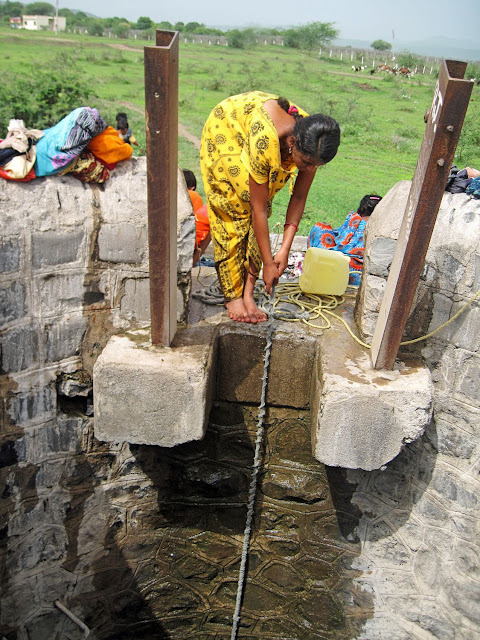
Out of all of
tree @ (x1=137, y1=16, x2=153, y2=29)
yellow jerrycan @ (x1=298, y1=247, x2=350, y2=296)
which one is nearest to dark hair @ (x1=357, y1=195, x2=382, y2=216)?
yellow jerrycan @ (x1=298, y1=247, x2=350, y2=296)

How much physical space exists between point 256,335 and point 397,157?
10731mm

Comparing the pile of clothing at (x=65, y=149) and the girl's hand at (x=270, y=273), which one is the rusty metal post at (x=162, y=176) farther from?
the girl's hand at (x=270, y=273)

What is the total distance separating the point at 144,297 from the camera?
3098mm

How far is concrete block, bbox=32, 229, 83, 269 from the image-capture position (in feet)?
9.21

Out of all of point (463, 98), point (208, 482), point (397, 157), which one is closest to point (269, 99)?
point (463, 98)

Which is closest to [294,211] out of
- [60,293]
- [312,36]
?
[60,293]

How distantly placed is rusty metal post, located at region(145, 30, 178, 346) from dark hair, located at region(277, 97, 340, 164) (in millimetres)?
589

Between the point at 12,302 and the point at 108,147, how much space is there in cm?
90

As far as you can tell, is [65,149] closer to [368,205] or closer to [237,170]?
[237,170]

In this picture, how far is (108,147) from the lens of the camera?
111 inches

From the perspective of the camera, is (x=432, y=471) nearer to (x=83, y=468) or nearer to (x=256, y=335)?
(x=256, y=335)

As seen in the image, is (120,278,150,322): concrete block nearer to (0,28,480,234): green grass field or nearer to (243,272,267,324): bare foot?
(243,272,267,324): bare foot

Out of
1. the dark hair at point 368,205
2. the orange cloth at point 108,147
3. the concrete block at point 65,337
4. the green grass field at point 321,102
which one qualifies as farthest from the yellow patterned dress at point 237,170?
the green grass field at point 321,102

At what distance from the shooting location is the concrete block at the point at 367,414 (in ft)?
8.85
